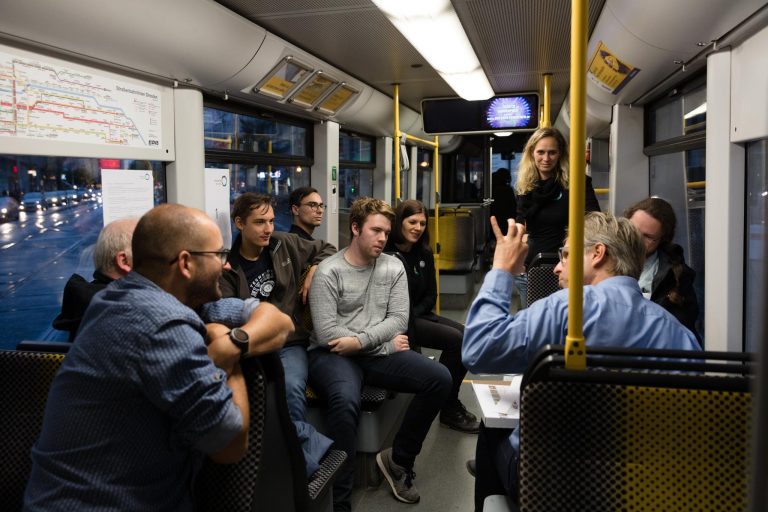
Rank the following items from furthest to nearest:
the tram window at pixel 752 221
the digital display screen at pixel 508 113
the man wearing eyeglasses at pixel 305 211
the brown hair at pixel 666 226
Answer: the digital display screen at pixel 508 113 < the man wearing eyeglasses at pixel 305 211 < the brown hair at pixel 666 226 < the tram window at pixel 752 221

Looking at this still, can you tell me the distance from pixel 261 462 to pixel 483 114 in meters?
5.46

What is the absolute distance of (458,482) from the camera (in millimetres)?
3180

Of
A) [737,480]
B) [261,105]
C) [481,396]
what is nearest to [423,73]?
[261,105]

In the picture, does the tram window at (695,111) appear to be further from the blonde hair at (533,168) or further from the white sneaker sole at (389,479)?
the white sneaker sole at (389,479)

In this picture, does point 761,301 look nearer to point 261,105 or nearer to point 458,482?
Answer: point 458,482

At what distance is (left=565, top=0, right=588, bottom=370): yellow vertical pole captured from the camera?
1354mm

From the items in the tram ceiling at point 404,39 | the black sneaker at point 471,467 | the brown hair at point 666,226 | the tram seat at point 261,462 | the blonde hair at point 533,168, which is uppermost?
the tram ceiling at point 404,39

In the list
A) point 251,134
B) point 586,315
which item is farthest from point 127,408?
point 251,134

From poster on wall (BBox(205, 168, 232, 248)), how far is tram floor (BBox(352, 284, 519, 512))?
84.7 inches

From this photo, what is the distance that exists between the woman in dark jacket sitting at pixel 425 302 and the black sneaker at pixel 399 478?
0.87m

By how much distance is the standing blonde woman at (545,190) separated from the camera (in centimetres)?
360

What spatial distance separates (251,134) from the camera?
5090 millimetres

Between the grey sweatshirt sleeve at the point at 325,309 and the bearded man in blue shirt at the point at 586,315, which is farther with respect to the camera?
the grey sweatshirt sleeve at the point at 325,309

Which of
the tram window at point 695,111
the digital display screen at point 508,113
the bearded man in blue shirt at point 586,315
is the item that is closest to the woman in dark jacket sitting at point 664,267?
the tram window at point 695,111
